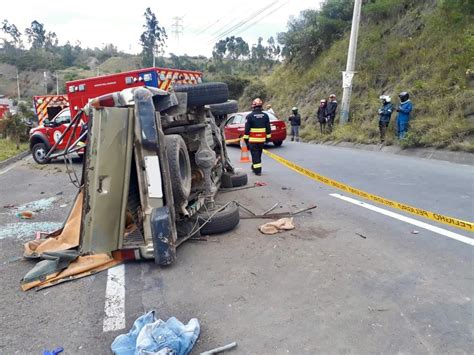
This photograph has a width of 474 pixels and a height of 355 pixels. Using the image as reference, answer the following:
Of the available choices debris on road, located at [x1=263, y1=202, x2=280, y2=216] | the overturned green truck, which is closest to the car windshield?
debris on road, located at [x1=263, y1=202, x2=280, y2=216]

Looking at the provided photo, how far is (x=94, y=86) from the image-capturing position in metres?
11.4

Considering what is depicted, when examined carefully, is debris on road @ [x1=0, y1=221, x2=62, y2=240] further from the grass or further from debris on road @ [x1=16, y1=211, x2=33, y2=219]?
the grass

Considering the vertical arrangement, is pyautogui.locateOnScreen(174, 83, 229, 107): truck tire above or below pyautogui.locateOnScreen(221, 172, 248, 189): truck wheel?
above

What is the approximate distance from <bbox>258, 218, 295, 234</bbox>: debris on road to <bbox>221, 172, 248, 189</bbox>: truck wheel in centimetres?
233

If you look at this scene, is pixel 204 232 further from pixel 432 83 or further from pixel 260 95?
A: pixel 260 95

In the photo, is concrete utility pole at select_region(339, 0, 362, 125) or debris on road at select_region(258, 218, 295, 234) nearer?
debris on road at select_region(258, 218, 295, 234)

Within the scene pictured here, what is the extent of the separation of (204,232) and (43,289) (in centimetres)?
177

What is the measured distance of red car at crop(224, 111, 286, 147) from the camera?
13867 mm

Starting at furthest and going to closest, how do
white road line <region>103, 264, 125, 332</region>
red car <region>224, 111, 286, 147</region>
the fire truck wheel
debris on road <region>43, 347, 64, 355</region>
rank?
red car <region>224, 111, 286, 147</region>, the fire truck wheel, white road line <region>103, 264, 125, 332</region>, debris on road <region>43, 347, 64, 355</region>

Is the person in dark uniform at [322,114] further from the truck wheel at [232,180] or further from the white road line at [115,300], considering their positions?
the white road line at [115,300]

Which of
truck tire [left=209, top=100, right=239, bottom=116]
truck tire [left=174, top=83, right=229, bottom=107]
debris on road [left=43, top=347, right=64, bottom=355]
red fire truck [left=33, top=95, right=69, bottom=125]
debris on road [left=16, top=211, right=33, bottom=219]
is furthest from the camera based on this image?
red fire truck [left=33, top=95, right=69, bottom=125]

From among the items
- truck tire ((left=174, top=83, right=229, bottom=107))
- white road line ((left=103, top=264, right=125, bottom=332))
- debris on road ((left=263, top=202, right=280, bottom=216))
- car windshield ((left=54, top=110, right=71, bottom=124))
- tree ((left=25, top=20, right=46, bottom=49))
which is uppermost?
tree ((left=25, top=20, right=46, bottom=49))

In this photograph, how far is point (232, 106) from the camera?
7.13 meters

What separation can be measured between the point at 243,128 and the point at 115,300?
11724mm
